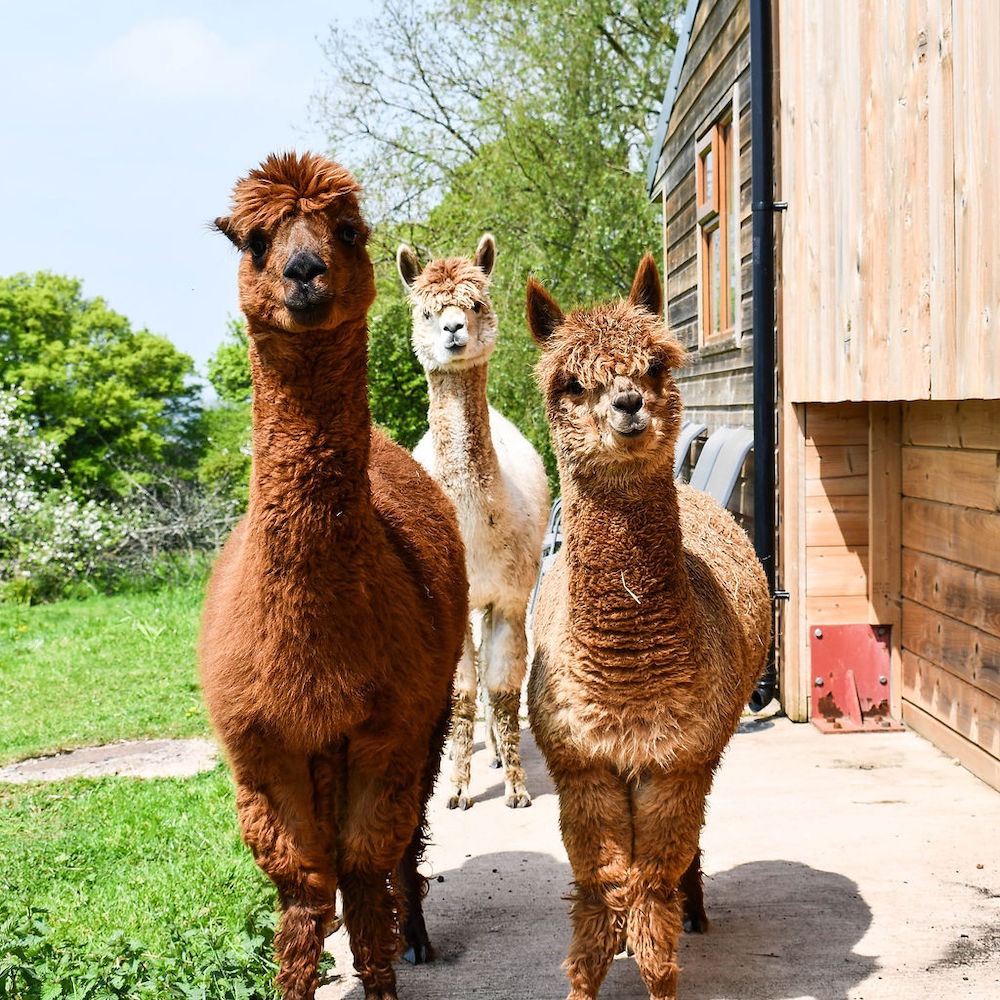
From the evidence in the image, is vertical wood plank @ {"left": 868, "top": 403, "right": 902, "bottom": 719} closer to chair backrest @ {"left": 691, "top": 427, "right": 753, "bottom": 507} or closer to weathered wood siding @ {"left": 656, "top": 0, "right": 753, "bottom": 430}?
chair backrest @ {"left": 691, "top": 427, "right": 753, "bottom": 507}

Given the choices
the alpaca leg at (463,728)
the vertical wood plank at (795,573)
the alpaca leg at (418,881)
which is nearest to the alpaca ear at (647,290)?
the alpaca leg at (418,881)

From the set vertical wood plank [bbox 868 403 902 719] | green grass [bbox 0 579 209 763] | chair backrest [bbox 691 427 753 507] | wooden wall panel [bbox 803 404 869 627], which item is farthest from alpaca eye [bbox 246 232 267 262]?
green grass [bbox 0 579 209 763]

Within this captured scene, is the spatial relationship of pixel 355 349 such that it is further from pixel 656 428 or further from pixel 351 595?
pixel 656 428

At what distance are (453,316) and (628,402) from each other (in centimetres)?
270

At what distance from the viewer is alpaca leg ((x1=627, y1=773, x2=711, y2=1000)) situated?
299 cm

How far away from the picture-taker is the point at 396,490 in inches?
147

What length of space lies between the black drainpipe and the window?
102 centimetres

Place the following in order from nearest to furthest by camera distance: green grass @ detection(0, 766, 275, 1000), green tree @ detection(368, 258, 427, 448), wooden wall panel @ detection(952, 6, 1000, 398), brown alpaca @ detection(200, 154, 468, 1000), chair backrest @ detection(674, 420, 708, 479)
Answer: brown alpaca @ detection(200, 154, 468, 1000), green grass @ detection(0, 766, 275, 1000), wooden wall panel @ detection(952, 6, 1000, 398), chair backrest @ detection(674, 420, 708, 479), green tree @ detection(368, 258, 427, 448)

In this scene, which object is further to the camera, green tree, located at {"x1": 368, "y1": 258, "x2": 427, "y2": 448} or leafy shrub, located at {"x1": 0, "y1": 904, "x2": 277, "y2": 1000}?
green tree, located at {"x1": 368, "y1": 258, "x2": 427, "y2": 448}

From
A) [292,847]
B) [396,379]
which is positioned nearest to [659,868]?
[292,847]

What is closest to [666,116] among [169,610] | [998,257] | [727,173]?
[727,173]

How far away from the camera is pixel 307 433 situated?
276 cm

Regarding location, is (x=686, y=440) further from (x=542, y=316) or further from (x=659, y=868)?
(x=659, y=868)

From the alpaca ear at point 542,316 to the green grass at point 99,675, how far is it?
4.68 m
